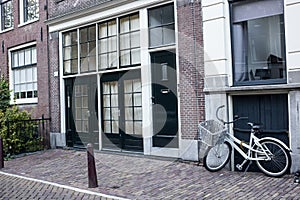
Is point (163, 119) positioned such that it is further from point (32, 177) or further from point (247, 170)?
point (32, 177)

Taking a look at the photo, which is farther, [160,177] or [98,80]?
[98,80]

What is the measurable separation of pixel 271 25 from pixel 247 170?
2.96 m

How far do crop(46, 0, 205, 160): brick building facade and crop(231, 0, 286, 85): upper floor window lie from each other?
0.91 m

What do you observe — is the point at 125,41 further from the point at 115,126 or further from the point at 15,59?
the point at 15,59

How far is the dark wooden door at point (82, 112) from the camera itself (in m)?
11.1

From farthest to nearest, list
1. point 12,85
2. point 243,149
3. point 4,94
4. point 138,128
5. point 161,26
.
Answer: point 12,85, point 4,94, point 138,128, point 161,26, point 243,149

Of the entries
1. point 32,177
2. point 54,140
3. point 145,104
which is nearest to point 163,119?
point 145,104

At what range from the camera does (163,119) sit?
9016 millimetres

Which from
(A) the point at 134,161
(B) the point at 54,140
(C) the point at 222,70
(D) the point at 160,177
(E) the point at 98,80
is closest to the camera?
(D) the point at 160,177

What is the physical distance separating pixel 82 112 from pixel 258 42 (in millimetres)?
6244

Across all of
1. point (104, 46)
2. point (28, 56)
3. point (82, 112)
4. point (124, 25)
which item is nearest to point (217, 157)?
point (124, 25)

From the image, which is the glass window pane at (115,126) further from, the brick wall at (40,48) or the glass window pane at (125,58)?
the brick wall at (40,48)

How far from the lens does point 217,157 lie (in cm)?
740

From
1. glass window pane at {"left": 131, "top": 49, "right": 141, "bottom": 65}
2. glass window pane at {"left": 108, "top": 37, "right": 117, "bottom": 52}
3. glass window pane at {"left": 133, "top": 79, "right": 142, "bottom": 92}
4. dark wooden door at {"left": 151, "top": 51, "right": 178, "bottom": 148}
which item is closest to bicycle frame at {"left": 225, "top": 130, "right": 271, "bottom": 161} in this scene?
dark wooden door at {"left": 151, "top": 51, "right": 178, "bottom": 148}
